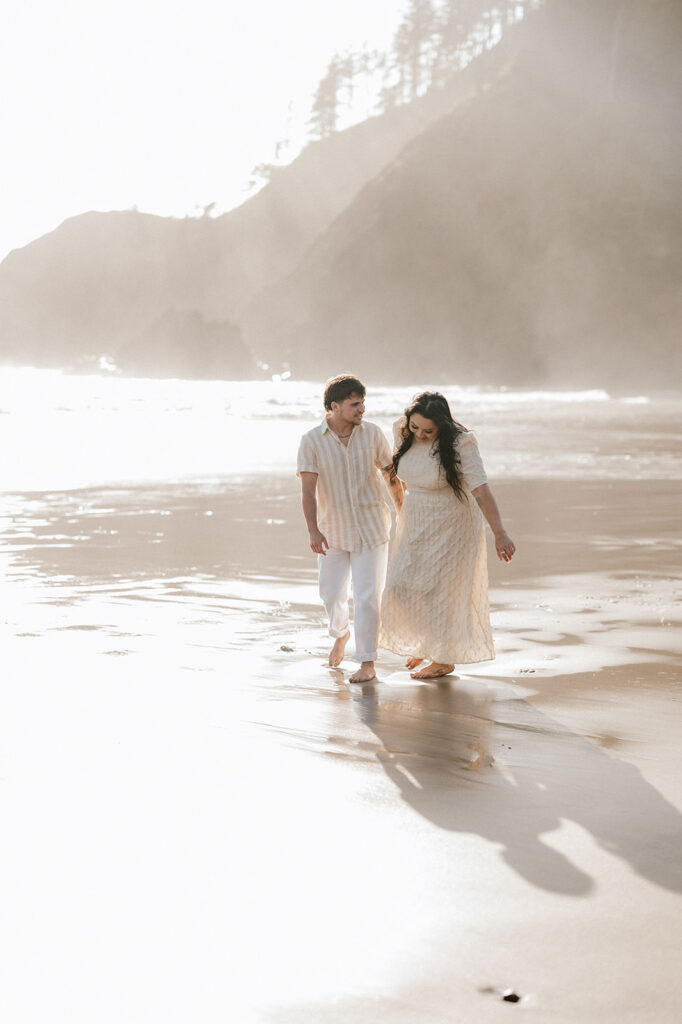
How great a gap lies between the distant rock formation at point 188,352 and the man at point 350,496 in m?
79.1

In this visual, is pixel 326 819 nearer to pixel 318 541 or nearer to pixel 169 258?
pixel 318 541

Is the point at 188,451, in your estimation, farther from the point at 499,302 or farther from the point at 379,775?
the point at 499,302

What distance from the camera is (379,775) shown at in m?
4.19

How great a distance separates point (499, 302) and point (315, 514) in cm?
6990

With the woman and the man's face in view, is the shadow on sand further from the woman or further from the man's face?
the man's face

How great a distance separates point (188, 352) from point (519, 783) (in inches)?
3703

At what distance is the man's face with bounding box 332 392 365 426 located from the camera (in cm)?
585

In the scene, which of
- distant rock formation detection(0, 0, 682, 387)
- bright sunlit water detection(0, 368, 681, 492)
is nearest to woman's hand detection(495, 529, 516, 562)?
bright sunlit water detection(0, 368, 681, 492)

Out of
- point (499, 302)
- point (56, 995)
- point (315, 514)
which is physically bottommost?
point (56, 995)

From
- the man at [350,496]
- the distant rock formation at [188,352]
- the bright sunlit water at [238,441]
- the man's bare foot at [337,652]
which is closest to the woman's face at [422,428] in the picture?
the man at [350,496]

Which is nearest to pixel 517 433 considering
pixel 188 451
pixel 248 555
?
pixel 188 451

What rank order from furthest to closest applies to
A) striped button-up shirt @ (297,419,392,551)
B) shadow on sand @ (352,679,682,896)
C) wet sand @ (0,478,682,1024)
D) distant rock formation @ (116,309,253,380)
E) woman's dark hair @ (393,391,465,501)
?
distant rock formation @ (116,309,253,380)
striped button-up shirt @ (297,419,392,551)
woman's dark hair @ (393,391,465,501)
shadow on sand @ (352,679,682,896)
wet sand @ (0,478,682,1024)

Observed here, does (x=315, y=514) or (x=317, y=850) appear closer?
(x=317, y=850)

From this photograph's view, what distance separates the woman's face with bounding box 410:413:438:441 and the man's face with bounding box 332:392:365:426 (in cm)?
29
